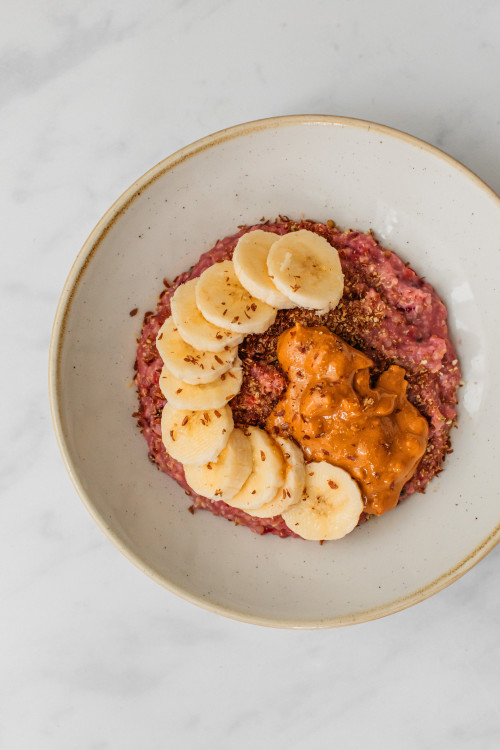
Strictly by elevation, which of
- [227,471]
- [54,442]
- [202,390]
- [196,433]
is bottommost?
[227,471]

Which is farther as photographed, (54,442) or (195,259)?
(54,442)

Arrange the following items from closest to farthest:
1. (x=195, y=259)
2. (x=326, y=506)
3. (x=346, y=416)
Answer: (x=346, y=416), (x=326, y=506), (x=195, y=259)

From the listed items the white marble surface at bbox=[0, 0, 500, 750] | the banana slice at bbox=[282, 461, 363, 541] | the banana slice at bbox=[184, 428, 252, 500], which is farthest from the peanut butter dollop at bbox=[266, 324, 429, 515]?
the white marble surface at bbox=[0, 0, 500, 750]

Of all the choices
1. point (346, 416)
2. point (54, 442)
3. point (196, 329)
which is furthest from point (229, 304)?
point (54, 442)

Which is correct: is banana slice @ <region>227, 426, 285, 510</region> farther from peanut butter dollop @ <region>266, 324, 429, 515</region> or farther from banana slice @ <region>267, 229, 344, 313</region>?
banana slice @ <region>267, 229, 344, 313</region>

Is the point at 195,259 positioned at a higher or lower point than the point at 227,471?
higher

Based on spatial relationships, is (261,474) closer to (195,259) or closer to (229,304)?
(229,304)

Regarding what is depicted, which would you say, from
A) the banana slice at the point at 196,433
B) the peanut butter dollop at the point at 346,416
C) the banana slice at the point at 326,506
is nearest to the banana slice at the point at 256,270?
the peanut butter dollop at the point at 346,416
